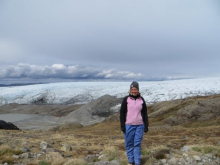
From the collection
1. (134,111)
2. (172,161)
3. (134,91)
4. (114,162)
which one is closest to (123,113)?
(134,111)

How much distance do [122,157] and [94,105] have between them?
3623 inches

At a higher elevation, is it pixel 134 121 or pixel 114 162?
pixel 134 121

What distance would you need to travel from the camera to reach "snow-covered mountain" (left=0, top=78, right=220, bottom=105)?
125 m

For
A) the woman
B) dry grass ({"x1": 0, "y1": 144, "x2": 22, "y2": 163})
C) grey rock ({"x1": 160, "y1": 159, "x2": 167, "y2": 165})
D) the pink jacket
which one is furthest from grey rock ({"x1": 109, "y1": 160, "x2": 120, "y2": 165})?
dry grass ({"x1": 0, "y1": 144, "x2": 22, "y2": 163})

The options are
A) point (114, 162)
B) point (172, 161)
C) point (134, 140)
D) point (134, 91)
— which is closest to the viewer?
point (134, 91)

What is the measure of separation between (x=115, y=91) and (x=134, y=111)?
15379 cm

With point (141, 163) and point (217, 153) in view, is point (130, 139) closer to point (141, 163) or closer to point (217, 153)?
point (141, 163)

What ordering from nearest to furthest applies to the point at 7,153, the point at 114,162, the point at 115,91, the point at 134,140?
1. the point at 134,140
2. the point at 114,162
3. the point at 7,153
4. the point at 115,91

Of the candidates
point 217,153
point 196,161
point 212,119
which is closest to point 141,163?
point 196,161

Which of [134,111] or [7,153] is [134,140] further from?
[7,153]

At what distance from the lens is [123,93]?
479 feet

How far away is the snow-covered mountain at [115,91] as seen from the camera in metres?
125

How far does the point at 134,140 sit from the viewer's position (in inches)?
276

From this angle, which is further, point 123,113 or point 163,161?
point 163,161
